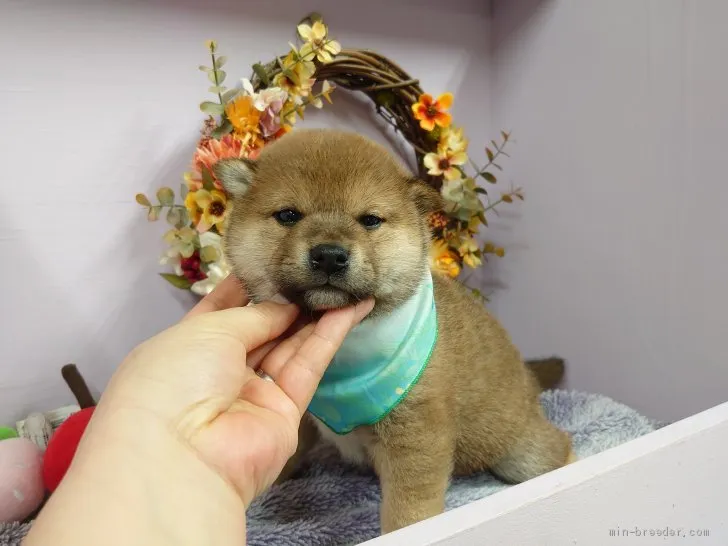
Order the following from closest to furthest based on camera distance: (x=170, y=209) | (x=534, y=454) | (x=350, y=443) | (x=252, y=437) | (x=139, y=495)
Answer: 1. (x=139, y=495)
2. (x=252, y=437)
3. (x=350, y=443)
4. (x=534, y=454)
5. (x=170, y=209)

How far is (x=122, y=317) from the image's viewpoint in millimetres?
1858

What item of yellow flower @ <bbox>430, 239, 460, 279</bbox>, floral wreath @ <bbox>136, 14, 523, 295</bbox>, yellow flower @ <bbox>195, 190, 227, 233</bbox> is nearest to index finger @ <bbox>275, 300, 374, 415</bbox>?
floral wreath @ <bbox>136, 14, 523, 295</bbox>

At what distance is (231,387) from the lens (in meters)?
0.89

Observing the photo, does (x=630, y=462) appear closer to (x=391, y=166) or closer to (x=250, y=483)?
(x=250, y=483)

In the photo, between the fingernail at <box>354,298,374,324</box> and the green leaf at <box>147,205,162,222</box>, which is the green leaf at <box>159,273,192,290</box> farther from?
the fingernail at <box>354,298,374,324</box>

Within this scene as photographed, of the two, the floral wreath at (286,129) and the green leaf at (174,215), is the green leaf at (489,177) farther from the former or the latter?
the green leaf at (174,215)

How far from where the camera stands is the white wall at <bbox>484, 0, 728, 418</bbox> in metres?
1.61

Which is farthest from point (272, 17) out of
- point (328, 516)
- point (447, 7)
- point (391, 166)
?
point (328, 516)

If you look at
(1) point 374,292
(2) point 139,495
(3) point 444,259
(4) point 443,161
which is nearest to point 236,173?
(1) point 374,292

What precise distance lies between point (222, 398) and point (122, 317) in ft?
3.77

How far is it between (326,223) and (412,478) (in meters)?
0.58

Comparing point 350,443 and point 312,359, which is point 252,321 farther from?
point 350,443

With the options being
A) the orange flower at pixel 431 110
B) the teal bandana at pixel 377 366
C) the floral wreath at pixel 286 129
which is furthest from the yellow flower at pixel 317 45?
the teal bandana at pixel 377 366

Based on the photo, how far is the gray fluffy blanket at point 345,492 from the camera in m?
1.29
